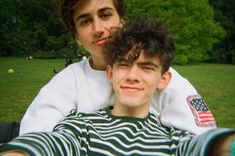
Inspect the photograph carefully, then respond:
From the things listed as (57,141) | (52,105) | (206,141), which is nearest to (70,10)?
(52,105)

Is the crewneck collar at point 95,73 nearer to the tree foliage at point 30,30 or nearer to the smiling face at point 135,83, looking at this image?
the smiling face at point 135,83

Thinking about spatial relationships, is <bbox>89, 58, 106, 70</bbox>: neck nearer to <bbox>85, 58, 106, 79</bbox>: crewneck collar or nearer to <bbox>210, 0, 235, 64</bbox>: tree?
<bbox>85, 58, 106, 79</bbox>: crewneck collar

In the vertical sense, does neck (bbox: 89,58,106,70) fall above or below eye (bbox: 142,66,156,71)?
below

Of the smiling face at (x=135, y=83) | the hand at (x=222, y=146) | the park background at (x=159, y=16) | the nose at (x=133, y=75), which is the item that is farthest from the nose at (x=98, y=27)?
the park background at (x=159, y=16)

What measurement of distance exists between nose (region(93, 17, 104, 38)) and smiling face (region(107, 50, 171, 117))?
0.32m

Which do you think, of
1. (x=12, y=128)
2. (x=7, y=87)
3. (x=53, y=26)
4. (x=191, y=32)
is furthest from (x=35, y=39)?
(x=12, y=128)

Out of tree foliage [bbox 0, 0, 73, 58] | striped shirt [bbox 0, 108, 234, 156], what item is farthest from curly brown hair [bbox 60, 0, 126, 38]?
tree foliage [bbox 0, 0, 73, 58]

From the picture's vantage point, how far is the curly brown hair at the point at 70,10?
2.44 metres

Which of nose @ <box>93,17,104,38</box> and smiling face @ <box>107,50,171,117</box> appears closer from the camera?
smiling face @ <box>107,50,171,117</box>

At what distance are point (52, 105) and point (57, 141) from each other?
0.63 meters

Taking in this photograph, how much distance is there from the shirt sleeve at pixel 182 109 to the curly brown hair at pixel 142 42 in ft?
0.48

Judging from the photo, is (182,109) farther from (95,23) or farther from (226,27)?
(226,27)

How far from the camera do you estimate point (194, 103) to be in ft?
7.29

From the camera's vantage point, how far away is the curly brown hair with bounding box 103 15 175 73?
210 centimetres
